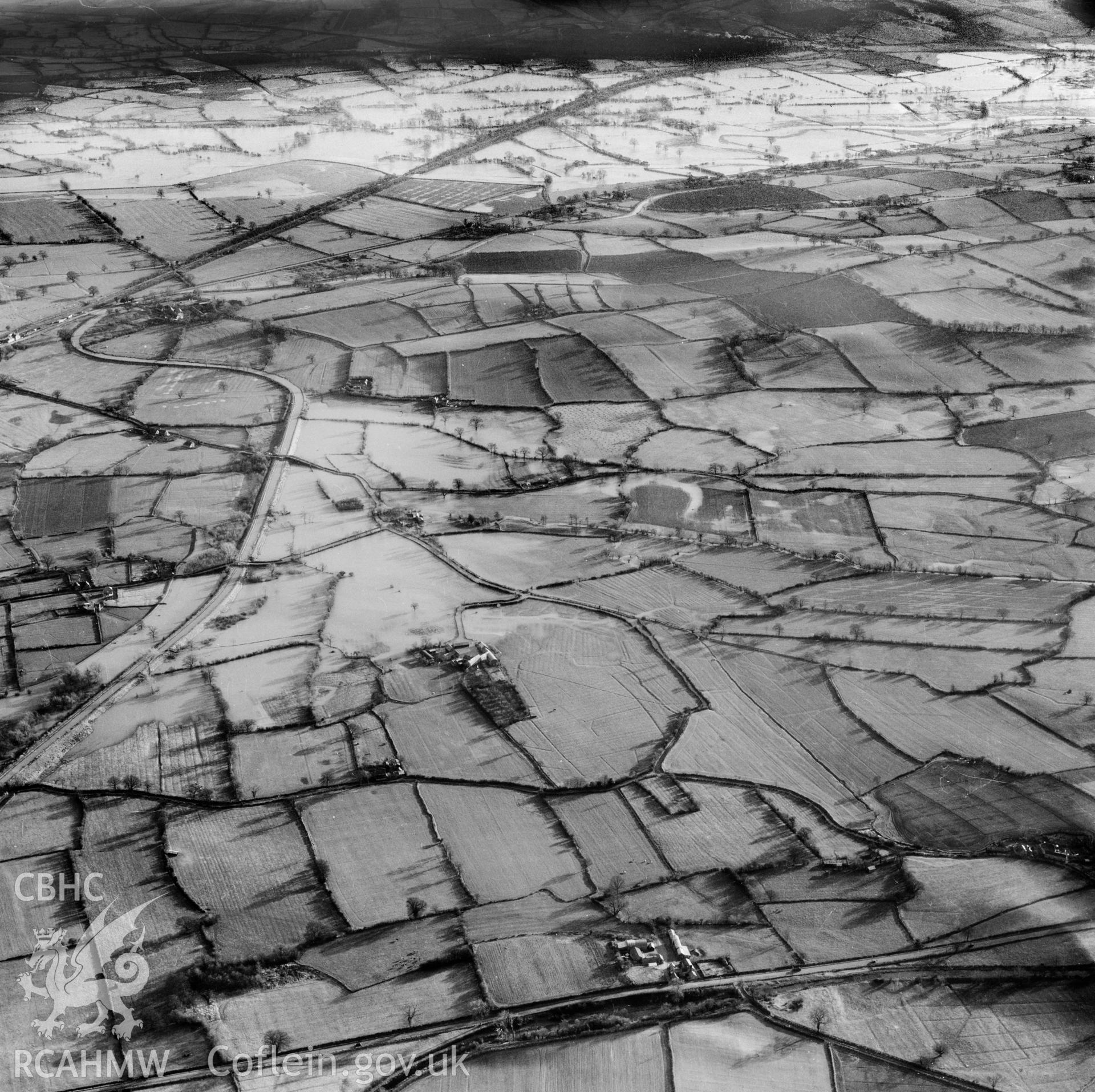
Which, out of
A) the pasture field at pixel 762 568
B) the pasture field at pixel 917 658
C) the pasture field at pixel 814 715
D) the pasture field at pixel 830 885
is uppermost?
the pasture field at pixel 762 568

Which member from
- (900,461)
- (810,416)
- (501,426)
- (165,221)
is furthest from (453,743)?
(165,221)

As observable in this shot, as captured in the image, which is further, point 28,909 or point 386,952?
point 28,909

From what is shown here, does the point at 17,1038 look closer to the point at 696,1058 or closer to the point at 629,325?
the point at 696,1058

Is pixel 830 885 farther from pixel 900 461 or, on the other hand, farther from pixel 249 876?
pixel 900 461

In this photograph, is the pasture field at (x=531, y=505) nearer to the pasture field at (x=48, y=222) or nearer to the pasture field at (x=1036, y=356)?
the pasture field at (x=1036, y=356)

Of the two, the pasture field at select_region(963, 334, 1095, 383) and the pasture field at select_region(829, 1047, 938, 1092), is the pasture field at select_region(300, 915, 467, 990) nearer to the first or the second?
the pasture field at select_region(829, 1047, 938, 1092)

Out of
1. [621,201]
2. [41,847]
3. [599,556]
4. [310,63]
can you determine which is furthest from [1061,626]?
[310,63]

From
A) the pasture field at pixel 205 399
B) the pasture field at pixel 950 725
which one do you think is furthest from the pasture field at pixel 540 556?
the pasture field at pixel 205 399
